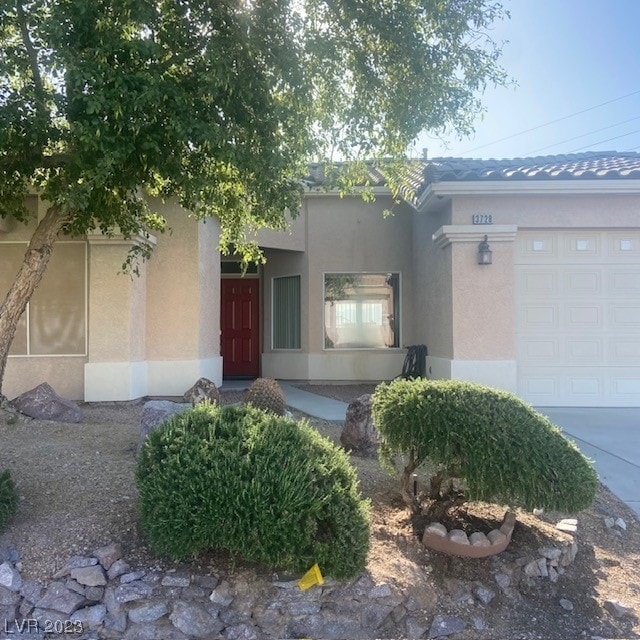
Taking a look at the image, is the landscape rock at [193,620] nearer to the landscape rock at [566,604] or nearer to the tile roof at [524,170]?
the landscape rock at [566,604]

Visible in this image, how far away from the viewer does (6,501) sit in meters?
3.60

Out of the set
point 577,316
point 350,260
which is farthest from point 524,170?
point 350,260

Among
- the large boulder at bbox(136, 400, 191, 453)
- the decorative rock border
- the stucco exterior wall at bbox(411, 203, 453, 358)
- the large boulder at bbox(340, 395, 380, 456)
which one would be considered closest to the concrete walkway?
the large boulder at bbox(340, 395, 380, 456)

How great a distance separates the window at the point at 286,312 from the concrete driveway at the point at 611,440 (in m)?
5.68

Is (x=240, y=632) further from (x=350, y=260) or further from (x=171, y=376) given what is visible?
(x=350, y=260)

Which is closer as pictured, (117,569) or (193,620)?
(193,620)

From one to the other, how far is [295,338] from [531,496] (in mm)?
9050

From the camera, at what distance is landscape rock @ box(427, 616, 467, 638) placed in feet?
10.3

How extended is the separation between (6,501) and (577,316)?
26.7 ft

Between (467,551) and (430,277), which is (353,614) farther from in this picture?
(430,277)

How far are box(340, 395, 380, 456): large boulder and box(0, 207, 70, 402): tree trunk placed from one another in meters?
3.98

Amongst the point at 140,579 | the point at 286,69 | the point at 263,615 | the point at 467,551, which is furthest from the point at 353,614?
the point at 286,69

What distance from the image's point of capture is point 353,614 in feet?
10.2

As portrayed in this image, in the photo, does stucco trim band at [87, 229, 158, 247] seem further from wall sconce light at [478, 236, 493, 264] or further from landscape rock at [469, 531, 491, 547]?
landscape rock at [469, 531, 491, 547]
